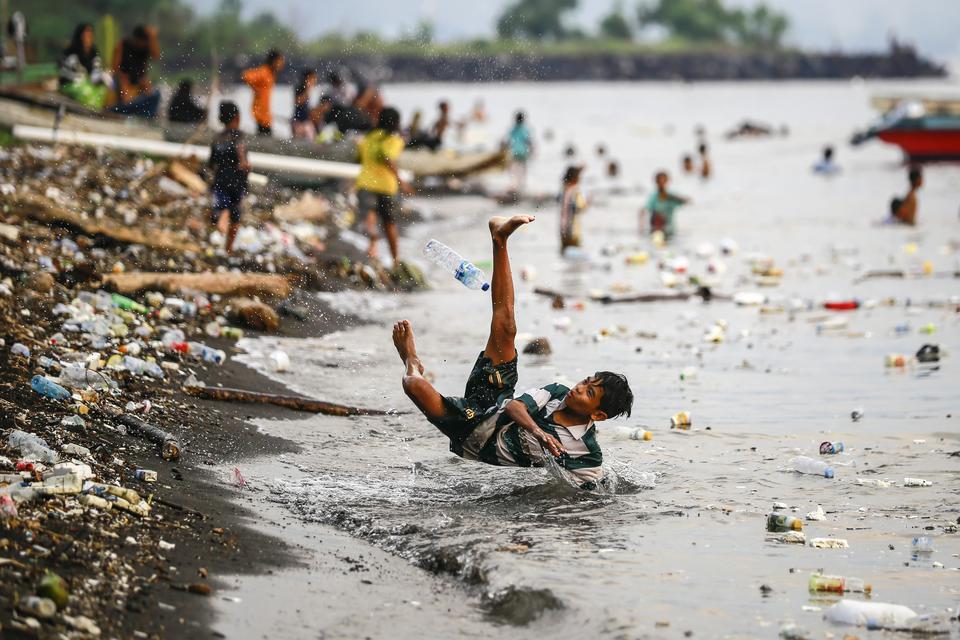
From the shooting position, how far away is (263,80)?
523 inches

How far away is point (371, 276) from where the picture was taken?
11656 millimetres

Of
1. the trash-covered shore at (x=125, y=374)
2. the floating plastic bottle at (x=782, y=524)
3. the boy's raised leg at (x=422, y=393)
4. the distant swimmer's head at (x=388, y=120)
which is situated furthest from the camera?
the distant swimmer's head at (x=388, y=120)

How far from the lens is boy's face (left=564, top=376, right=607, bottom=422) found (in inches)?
229

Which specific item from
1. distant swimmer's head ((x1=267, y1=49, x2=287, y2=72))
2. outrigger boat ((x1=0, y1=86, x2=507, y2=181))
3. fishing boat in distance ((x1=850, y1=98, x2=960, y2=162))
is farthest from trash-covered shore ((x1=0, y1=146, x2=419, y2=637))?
fishing boat in distance ((x1=850, y1=98, x2=960, y2=162))

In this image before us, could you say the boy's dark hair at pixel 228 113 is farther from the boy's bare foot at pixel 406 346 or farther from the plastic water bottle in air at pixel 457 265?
the boy's bare foot at pixel 406 346

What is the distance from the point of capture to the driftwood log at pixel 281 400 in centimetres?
714

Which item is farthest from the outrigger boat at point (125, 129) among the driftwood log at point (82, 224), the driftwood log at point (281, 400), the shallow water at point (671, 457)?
the driftwood log at point (281, 400)

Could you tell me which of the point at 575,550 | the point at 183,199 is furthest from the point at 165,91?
the point at 575,550

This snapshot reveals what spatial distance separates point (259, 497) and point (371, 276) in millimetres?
5966

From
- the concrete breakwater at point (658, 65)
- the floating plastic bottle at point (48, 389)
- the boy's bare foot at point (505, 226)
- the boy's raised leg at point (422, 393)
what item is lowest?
the floating plastic bottle at point (48, 389)

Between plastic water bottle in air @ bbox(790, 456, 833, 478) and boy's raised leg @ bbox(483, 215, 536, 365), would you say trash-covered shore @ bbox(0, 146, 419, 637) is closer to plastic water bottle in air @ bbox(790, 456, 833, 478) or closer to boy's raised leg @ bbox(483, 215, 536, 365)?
boy's raised leg @ bbox(483, 215, 536, 365)

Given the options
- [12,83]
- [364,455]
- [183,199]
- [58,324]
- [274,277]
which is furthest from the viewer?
[12,83]

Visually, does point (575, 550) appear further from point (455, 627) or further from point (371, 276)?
point (371, 276)

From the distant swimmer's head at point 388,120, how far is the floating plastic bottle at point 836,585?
26.4 feet
